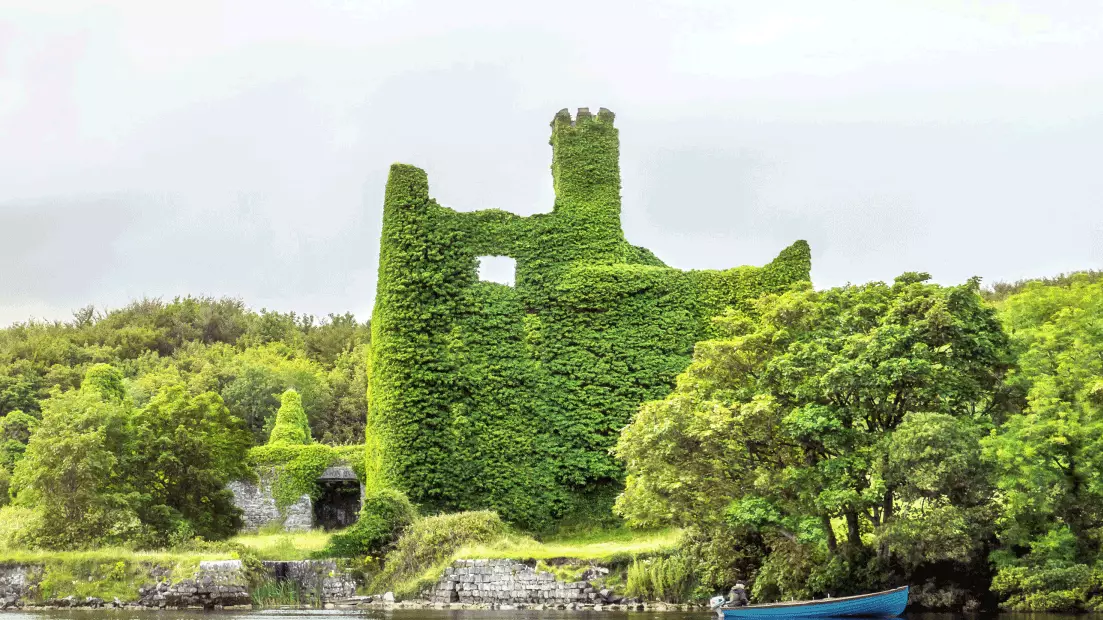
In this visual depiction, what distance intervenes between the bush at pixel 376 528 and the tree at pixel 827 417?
900cm

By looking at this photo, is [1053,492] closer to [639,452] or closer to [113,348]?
[639,452]

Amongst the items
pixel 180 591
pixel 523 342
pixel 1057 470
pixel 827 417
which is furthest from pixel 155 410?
pixel 1057 470

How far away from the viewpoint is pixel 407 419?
41656 millimetres

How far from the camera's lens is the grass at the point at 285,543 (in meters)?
37.8

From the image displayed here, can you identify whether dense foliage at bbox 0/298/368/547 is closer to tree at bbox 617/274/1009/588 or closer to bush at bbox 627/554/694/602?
bush at bbox 627/554/694/602

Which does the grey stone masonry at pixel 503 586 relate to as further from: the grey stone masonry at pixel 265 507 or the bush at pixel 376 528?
the grey stone masonry at pixel 265 507

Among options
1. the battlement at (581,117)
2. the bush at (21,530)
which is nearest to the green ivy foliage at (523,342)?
the battlement at (581,117)

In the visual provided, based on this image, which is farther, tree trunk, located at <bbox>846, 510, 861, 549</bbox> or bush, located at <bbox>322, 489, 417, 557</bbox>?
bush, located at <bbox>322, 489, 417, 557</bbox>

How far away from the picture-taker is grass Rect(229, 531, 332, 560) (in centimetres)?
3778

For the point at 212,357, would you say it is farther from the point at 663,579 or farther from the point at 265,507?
the point at 663,579

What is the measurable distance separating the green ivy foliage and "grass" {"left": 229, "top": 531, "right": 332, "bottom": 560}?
9.64ft

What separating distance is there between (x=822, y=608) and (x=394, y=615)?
10.4 meters

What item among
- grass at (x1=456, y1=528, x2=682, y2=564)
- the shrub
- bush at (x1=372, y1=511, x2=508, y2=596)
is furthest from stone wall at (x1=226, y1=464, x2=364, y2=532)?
grass at (x1=456, y1=528, x2=682, y2=564)

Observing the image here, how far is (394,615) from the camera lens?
30672mm
